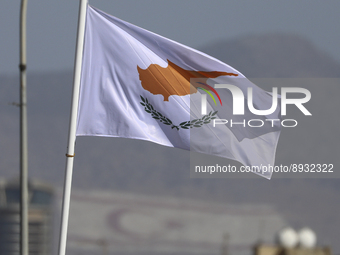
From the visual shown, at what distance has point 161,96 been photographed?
10.9 metres

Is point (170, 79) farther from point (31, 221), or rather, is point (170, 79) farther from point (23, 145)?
point (31, 221)

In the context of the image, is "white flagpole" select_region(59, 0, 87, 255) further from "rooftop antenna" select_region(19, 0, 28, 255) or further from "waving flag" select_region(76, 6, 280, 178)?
"rooftop antenna" select_region(19, 0, 28, 255)

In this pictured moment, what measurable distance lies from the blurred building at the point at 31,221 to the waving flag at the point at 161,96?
114421mm

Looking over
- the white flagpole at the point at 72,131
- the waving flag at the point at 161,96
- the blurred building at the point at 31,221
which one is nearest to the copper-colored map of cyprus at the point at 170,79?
the waving flag at the point at 161,96

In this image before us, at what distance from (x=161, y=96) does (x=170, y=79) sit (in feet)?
1.15

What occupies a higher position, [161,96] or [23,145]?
[161,96]

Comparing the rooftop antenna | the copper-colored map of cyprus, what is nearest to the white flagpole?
the rooftop antenna

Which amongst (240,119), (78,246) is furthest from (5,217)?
(240,119)

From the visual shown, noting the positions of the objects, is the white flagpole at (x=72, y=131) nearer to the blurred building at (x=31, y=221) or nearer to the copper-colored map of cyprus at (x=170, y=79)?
the copper-colored map of cyprus at (x=170, y=79)

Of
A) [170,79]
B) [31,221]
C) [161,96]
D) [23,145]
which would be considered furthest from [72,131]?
[31,221]

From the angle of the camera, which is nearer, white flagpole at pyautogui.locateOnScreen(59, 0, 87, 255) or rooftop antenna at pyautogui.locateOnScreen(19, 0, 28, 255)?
white flagpole at pyautogui.locateOnScreen(59, 0, 87, 255)

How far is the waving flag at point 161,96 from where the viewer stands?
10508 mm

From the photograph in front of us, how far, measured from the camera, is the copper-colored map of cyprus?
428 inches

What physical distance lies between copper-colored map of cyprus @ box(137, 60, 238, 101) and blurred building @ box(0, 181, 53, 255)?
376ft
